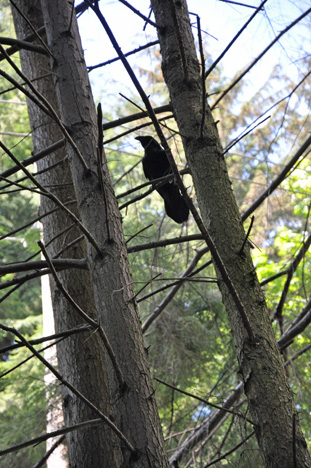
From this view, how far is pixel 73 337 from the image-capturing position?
9.81 ft

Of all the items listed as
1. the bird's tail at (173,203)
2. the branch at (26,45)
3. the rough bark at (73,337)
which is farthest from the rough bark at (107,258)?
the bird's tail at (173,203)

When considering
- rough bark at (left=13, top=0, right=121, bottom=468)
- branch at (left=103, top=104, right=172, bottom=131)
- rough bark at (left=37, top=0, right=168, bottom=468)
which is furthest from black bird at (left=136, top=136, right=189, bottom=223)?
rough bark at (left=37, top=0, right=168, bottom=468)

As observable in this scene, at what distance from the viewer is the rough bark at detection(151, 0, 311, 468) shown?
1.61 metres

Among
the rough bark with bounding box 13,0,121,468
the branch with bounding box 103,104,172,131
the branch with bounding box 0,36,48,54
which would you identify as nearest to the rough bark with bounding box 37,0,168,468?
the branch with bounding box 0,36,48,54

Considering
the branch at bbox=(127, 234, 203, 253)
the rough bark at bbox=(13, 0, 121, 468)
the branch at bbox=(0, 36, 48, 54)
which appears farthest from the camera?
the rough bark at bbox=(13, 0, 121, 468)

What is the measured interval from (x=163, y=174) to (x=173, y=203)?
467 millimetres

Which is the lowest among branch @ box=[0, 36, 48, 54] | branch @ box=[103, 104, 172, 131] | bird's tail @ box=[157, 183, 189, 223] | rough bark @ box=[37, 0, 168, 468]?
rough bark @ box=[37, 0, 168, 468]

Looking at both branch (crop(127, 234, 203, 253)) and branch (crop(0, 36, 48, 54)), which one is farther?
branch (crop(0, 36, 48, 54))

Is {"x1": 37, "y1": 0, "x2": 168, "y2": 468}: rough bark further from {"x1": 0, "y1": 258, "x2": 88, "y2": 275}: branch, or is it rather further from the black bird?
the black bird

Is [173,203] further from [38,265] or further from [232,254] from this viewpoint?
[38,265]

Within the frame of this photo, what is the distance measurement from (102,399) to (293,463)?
4.89 feet

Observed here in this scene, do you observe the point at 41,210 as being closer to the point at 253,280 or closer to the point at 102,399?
the point at 102,399

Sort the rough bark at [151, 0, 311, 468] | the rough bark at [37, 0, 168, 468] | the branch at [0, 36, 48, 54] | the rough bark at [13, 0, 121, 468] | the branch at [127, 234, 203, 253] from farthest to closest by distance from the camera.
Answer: the rough bark at [13, 0, 121, 468]
the branch at [0, 36, 48, 54]
the branch at [127, 234, 203, 253]
the rough bark at [151, 0, 311, 468]
the rough bark at [37, 0, 168, 468]

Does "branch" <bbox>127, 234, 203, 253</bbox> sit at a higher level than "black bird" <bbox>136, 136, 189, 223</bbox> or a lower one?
lower
